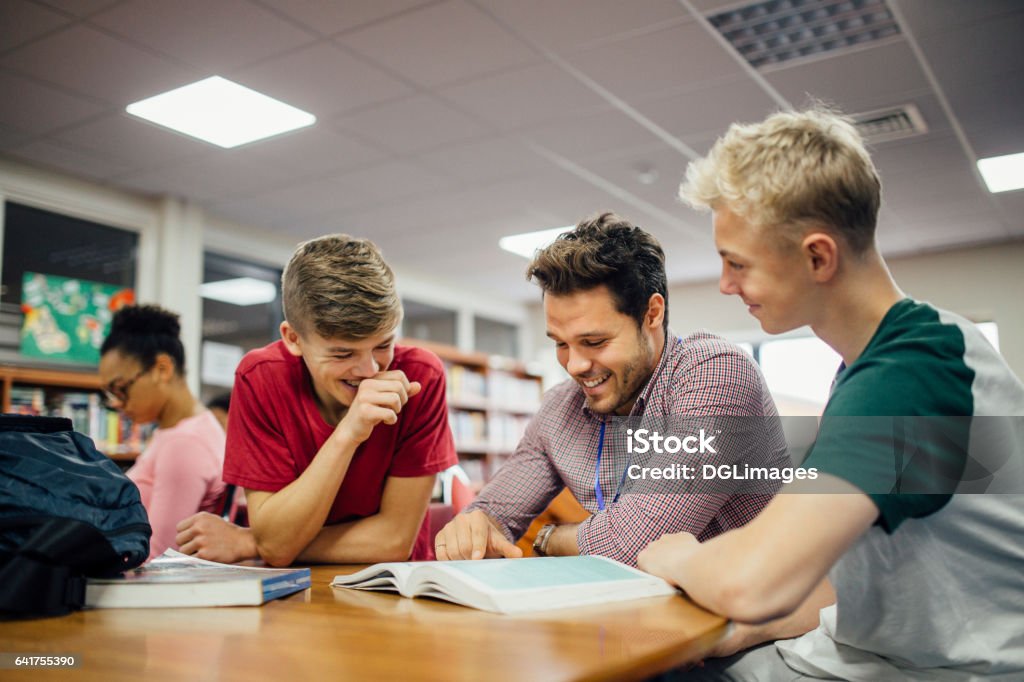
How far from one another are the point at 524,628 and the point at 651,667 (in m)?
0.16

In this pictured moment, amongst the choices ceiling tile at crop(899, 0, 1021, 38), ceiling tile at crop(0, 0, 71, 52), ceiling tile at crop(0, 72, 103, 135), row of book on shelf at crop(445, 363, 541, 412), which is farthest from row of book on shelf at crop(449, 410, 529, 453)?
ceiling tile at crop(899, 0, 1021, 38)

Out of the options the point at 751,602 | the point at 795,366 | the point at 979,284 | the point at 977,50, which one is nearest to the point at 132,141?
the point at 977,50

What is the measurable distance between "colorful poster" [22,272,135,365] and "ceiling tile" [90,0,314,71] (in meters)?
1.94

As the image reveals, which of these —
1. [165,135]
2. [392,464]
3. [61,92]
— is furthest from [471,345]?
[392,464]

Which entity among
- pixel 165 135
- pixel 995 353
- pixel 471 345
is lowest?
pixel 995 353

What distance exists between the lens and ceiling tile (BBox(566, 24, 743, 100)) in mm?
3426

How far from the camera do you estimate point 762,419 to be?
1.53 metres

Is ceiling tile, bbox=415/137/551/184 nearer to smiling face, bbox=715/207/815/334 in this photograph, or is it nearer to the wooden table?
smiling face, bbox=715/207/815/334

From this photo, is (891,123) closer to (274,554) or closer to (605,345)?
(605,345)

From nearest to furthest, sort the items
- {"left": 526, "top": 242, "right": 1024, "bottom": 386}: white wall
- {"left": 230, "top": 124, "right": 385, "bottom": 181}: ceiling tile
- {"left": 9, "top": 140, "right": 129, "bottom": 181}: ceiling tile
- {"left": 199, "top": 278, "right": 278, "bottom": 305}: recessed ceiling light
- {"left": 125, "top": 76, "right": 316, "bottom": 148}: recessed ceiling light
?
{"left": 125, "top": 76, "right": 316, "bottom": 148}: recessed ceiling light < {"left": 230, "top": 124, "right": 385, "bottom": 181}: ceiling tile < {"left": 9, "top": 140, "right": 129, "bottom": 181}: ceiling tile < {"left": 199, "top": 278, "right": 278, "bottom": 305}: recessed ceiling light < {"left": 526, "top": 242, "right": 1024, "bottom": 386}: white wall

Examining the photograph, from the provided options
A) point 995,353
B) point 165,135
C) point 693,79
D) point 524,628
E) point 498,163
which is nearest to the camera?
point 524,628

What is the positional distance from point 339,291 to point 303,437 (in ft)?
1.13

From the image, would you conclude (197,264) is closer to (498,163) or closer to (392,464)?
(498,163)

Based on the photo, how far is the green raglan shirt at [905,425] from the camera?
0.93 meters
